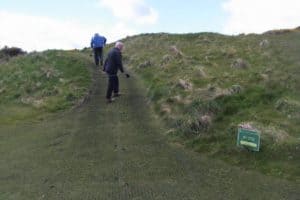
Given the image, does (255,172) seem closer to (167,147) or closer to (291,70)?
(167,147)

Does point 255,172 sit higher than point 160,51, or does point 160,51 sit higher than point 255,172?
point 160,51

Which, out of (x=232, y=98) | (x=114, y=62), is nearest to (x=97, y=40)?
(x=114, y=62)

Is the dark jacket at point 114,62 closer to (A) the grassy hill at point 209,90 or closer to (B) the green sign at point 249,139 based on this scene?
(A) the grassy hill at point 209,90

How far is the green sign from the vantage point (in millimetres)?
12383

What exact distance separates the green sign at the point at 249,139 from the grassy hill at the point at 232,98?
7.7 inches

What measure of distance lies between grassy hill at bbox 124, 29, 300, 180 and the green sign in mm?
196

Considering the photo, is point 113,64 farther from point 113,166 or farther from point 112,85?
point 113,166

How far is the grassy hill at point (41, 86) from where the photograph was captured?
20.9 m

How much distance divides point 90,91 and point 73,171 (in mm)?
10321

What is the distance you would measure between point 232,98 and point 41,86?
1152cm

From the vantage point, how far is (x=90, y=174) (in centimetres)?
1207

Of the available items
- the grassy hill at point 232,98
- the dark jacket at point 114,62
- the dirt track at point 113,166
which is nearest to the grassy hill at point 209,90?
the grassy hill at point 232,98

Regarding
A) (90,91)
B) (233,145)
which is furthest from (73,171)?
(90,91)

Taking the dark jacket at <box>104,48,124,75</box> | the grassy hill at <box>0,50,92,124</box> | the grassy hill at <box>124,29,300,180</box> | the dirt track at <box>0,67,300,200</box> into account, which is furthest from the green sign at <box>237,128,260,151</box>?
the grassy hill at <box>0,50,92,124</box>
